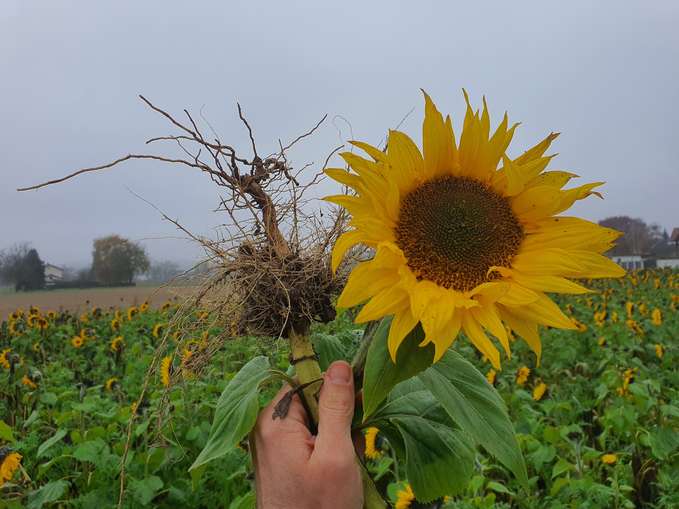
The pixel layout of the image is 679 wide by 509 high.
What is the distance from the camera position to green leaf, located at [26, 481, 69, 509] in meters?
2.36

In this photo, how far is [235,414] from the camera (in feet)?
4.12

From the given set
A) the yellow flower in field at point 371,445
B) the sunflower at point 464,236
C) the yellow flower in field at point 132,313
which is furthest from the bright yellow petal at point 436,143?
the yellow flower in field at point 132,313

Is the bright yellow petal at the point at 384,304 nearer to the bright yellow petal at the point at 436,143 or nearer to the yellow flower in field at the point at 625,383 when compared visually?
the bright yellow petal at the point at 436,143

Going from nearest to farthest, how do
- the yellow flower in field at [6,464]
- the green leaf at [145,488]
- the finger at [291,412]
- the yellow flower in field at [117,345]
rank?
the finger at [291,412] < the yellow flower in field at [6,464] < the green leaf at [145,488] < the yellow flower in field at [117,345]

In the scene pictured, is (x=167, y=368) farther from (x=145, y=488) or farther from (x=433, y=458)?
(x=433, y=458)

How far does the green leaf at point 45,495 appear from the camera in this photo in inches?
93.0

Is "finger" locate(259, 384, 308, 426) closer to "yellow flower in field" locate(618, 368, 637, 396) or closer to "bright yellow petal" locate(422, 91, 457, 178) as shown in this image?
"bright yellow petal" locate(422, 91, 457, 178)

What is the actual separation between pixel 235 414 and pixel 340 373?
25 cm

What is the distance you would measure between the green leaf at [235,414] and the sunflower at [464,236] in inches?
15.5

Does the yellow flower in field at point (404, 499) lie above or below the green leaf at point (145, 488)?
above

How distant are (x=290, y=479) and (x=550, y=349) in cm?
517

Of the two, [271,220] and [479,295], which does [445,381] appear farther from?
[271,220]

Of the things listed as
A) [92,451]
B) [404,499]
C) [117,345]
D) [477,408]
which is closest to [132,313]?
[117,345]

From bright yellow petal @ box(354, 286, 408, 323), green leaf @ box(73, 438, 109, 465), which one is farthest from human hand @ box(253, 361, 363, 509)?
green leaf @ box(73, 438, 109, 465)
